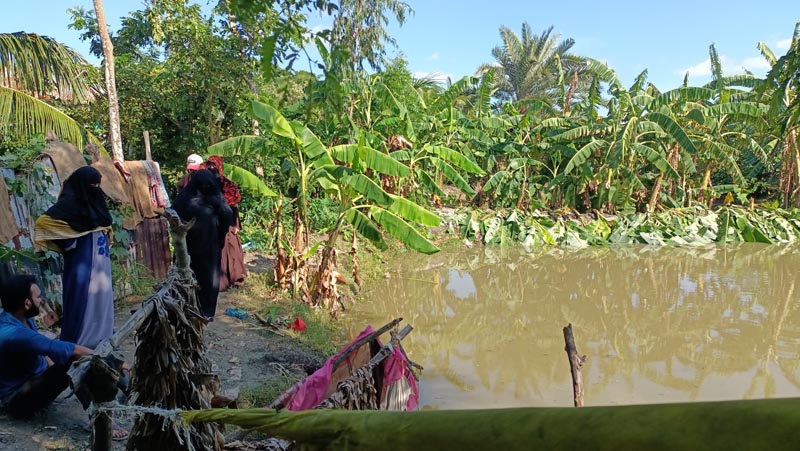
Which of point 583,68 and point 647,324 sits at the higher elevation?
point 583,68

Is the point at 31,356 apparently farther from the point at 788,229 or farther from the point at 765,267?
the point at 788,229

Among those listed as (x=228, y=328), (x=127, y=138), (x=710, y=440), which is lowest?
(x=228, y=328)

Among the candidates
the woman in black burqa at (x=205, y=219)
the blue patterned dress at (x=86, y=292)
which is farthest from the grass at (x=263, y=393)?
the blue patterned dress at (x=86, y=292)

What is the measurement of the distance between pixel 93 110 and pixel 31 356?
872cm

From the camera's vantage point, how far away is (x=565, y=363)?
18.6 ft

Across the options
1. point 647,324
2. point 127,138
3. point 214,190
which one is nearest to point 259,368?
point 214,190

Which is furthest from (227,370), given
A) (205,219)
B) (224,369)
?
(205,219)

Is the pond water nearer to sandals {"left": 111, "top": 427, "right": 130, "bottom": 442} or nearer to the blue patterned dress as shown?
sandals {"left": 111, "top": 427, "right": 130, "bottom": 442}

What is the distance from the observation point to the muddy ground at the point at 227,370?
2.88 m

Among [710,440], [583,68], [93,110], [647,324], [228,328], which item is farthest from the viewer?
[583,68]

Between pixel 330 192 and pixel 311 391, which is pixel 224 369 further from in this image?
pixel 330 192

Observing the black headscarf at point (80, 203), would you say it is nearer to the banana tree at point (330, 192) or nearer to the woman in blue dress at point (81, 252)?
the woman in blue dress at point (81, 252)

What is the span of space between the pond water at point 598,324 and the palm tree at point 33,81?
14.9 ft

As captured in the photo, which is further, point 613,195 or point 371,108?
point 613,195
